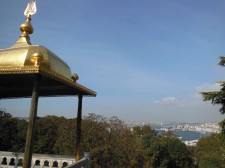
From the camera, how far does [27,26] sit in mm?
10164

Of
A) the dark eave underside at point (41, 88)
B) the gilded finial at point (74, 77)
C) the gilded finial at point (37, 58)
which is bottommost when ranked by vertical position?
the dark eave underside at point (41, 88)

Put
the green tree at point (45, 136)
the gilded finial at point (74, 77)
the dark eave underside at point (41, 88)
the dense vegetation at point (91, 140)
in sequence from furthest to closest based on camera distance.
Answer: the green tree at point (45, 136)
the dense vegetation at point (91, 140)
the gilded finial at point (74, 77)
the dark eave underside at point (41, 88)

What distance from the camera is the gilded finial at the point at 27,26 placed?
984 centimetres

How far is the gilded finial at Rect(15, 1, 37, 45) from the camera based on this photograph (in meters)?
9.84

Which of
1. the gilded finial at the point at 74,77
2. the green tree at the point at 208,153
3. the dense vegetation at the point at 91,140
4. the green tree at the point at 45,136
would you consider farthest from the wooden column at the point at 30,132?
the green tree at the point at 208,153

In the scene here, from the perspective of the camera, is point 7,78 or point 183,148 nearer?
point 7,78

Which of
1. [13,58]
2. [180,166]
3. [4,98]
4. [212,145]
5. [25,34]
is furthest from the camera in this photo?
[212,145]

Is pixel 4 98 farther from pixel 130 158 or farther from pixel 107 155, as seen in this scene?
pixel 130 158

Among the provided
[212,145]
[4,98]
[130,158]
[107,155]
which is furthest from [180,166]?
[4,98]

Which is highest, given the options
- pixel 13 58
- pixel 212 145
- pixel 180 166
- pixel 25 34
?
pixel 25 34

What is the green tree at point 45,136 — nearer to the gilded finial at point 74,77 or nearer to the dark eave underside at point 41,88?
the dark eave underside at point 41,88

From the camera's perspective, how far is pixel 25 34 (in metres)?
10.0

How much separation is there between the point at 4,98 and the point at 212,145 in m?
52.0

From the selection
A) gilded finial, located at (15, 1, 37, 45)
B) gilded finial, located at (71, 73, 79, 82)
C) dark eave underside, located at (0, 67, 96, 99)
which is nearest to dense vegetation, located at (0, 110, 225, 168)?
dark eave underside, located at (0, 67, 96, 99)
